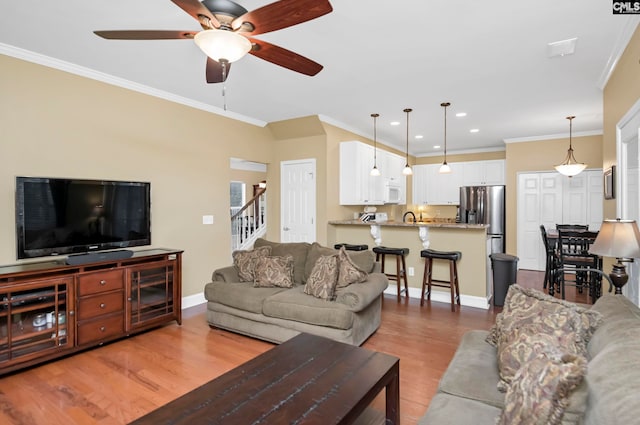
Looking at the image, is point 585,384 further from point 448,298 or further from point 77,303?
point 448,298

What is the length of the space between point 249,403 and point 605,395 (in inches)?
53.5

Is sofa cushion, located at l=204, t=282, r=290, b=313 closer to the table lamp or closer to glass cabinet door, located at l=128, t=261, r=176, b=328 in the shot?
glass cabinet door, located at l=128, t=261, r=176, b=328

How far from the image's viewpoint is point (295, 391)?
65.1 inches

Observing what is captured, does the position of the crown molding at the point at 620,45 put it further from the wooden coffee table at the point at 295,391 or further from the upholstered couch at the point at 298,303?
the wooden coffee table at the point at 295,391

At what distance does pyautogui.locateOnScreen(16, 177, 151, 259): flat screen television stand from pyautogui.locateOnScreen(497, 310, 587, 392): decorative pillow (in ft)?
12.2

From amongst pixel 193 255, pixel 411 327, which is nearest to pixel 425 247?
pixel 411 327

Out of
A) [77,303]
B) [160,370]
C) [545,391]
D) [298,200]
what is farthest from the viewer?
[298,200]

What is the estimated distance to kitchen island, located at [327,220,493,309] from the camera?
14.9ft

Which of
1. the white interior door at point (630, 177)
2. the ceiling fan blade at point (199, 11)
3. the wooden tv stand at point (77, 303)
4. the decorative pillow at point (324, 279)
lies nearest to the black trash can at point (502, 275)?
the white interior door at point (630, 177)

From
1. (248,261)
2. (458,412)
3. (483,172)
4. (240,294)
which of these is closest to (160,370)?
(240,294)

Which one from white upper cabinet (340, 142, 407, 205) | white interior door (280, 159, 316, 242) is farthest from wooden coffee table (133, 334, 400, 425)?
white upper cabinet (340, 142, 407, 205)

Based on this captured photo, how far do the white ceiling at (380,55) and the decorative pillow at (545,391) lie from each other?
2300mm

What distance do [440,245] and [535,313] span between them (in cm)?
317

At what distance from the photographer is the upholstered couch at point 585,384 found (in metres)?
1.01
